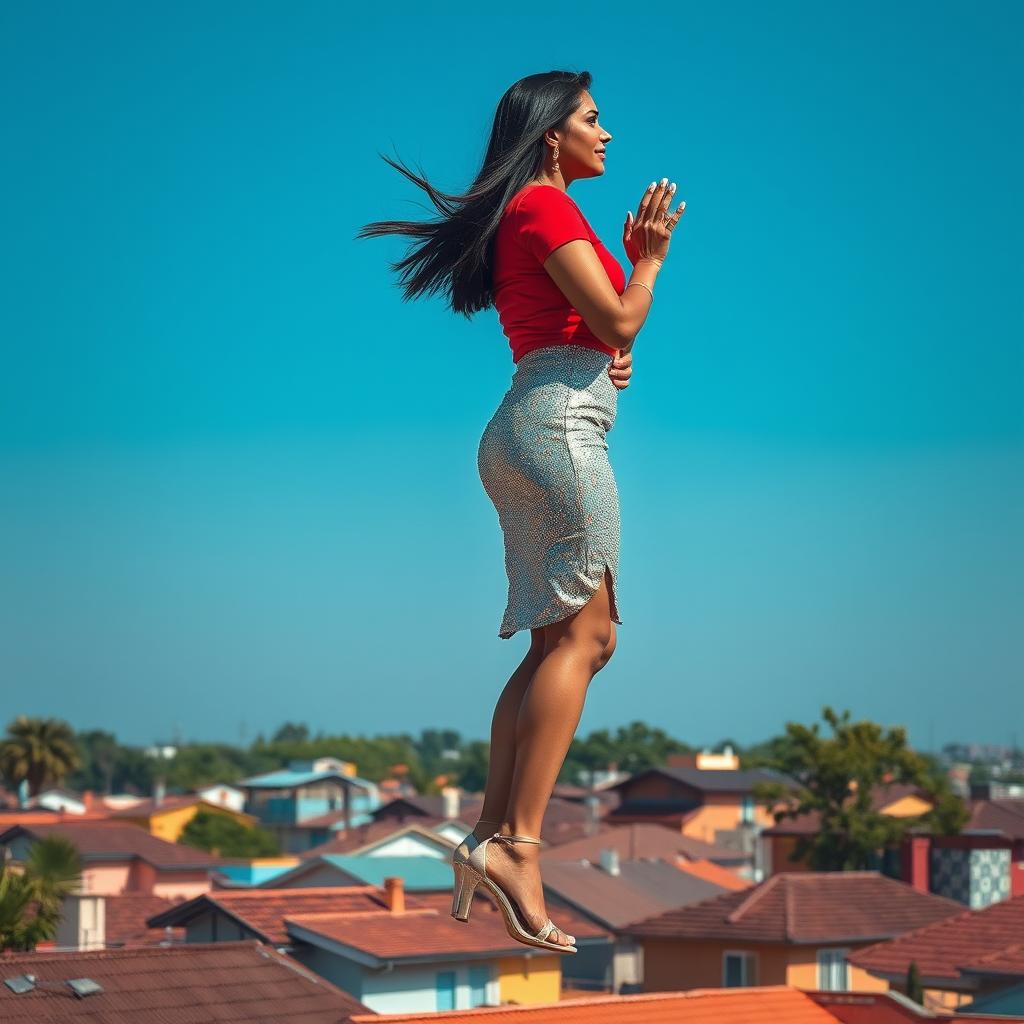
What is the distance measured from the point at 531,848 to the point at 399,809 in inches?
3652

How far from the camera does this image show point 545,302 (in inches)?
229

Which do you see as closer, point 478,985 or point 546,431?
point 546,431

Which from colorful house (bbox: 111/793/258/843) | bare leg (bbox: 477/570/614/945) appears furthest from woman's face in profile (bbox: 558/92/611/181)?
colorful house (bbox: 111/793/258/843)

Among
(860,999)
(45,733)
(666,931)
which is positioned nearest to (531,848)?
(860,999)

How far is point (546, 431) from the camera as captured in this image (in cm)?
567

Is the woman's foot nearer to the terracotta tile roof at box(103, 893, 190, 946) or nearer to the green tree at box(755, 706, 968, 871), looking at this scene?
the terracotta tile roof at box(103, 893, 190, 946)

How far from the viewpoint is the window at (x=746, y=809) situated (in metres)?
100

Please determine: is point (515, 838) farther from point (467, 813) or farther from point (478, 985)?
point (467, 813)

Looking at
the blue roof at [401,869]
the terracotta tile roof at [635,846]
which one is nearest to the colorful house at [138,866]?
the terracotta tile roof at [635,846]

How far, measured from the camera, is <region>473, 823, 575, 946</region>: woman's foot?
550cm

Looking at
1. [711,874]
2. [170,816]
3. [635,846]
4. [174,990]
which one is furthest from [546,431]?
[170,816]

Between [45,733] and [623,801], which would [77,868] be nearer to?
[45,733]

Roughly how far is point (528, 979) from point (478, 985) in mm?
2834

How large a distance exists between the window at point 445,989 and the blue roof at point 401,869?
729cm
